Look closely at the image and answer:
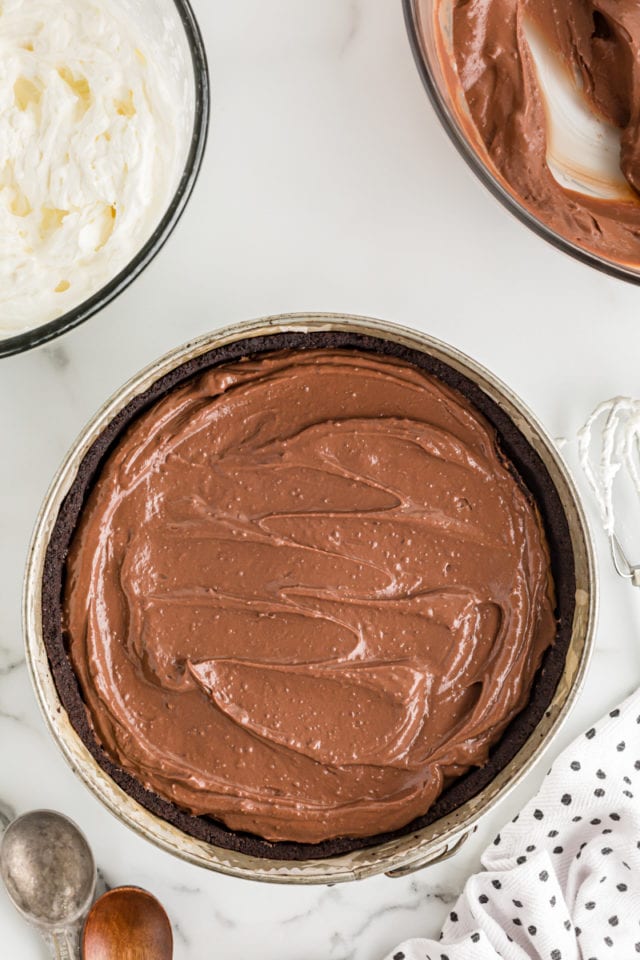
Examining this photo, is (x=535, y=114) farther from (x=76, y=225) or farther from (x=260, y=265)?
(x=76, y=225)

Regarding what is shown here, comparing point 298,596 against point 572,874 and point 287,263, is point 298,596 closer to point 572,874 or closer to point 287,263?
point 287,263

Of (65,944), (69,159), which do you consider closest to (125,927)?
(65,944)

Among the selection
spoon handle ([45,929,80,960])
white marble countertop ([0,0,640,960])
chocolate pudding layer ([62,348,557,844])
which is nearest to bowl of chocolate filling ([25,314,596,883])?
chocolate pudding layer ([62,348,557,844])

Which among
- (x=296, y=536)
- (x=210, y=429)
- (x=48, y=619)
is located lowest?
(x=48, y=619)

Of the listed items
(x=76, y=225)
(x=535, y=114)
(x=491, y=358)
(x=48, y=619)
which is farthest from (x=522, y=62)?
(x=48, y=619)

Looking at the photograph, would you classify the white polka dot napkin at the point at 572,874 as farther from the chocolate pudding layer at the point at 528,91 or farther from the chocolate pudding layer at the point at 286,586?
the chocolate pudding layer at the point at 528,91

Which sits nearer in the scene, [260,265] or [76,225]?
[76,225]

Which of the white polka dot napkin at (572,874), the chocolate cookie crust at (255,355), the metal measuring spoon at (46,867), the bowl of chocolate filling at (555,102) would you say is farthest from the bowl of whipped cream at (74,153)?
the white polka dot napkin at (572,874)
